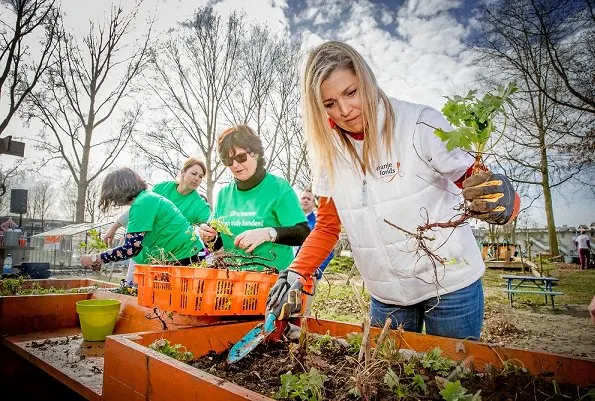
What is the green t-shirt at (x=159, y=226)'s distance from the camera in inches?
112

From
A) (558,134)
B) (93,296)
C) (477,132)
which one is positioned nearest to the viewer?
(477,132)

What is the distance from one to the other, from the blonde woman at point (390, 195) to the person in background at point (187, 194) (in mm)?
2816

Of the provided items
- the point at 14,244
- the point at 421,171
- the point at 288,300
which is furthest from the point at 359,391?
the point at 14,244

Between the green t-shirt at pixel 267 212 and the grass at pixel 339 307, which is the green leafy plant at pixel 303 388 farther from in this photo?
the grass at pixel 339 307

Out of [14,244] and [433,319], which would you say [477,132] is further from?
[14,244]

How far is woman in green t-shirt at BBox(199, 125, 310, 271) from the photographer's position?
2461mm

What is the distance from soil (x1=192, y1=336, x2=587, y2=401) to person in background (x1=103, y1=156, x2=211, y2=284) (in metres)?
2.95

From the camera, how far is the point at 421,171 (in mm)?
1664

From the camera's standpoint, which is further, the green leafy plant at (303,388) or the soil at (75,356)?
the soil at (75,356)

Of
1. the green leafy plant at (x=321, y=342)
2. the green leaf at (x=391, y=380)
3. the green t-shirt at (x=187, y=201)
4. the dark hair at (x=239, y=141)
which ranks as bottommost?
the green leafy plant at (x=321, y=342)

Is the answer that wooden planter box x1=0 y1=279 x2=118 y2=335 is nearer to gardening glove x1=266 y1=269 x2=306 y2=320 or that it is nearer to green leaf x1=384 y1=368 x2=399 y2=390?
gardening glove x1=266 y1=269 x2=306 y2=320

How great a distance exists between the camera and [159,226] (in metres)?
3.24

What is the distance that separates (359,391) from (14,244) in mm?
11287

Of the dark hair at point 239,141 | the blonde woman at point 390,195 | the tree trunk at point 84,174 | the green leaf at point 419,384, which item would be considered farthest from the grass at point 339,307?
the tree trunk at point 84,174
